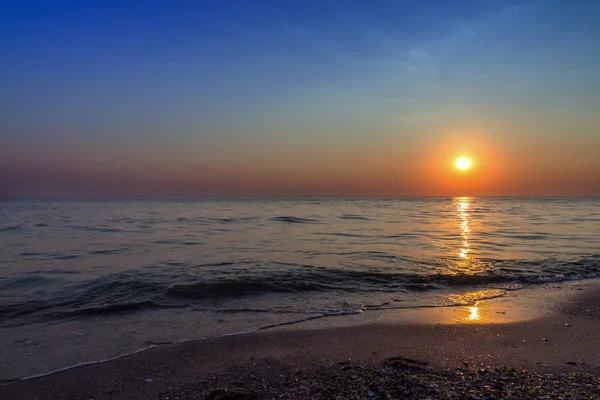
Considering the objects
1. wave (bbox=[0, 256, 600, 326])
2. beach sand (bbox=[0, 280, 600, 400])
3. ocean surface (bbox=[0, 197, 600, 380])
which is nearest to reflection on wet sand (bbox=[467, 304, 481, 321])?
beach sand (bbox=[0, 280, 600, 400])

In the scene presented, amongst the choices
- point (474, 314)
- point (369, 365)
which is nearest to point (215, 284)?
point (369, 365)

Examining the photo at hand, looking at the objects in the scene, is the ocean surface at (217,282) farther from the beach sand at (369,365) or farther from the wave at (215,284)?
the beach sand at (369,365)

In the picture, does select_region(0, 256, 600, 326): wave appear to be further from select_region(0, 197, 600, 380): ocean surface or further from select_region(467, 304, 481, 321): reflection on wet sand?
select_region(467, 304, 481, 321): reflection on wet sand

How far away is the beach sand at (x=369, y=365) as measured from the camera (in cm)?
450

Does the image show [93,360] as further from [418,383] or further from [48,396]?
[418,383]

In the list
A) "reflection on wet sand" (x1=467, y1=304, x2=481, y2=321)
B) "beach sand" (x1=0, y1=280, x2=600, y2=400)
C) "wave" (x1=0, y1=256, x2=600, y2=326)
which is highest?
"beach sand" (x1=0, y1=280, x2=600, y2=400)

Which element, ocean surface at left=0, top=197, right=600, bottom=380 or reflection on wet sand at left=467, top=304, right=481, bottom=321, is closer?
ocean surface at left=0, top=197, right=600, bottom=380

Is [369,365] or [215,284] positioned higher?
[369,365]

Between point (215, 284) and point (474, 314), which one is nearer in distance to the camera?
point (474, 314)

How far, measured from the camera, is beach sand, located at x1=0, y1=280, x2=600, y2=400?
4.50m

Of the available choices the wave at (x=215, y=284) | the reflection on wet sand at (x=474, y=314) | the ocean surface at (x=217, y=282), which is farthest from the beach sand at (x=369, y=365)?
the wave at (x=215, y=284)

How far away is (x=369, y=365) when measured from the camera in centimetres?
528

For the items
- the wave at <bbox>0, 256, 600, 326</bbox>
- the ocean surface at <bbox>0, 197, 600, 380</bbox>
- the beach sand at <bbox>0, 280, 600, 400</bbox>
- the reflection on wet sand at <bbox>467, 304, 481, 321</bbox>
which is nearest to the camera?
the beach sand at <bbox>0, 280, 600, 400</bbox>

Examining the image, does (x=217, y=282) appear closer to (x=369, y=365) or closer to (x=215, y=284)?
(x=215, y=284)
